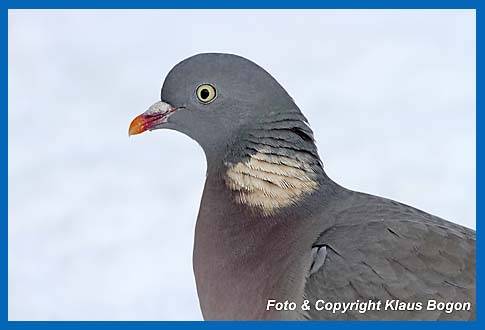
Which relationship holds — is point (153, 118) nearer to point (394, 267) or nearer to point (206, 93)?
point (206, 93)

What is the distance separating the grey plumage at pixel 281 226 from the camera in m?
3.48

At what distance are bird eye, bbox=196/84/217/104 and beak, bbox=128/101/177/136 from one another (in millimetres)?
125

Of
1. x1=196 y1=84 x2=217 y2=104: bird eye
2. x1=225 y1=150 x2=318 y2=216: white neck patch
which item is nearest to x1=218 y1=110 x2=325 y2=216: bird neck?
x1=225 y1=150 x2=318 y2=216: white neck patch

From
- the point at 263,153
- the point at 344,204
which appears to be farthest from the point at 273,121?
the point at 344,204

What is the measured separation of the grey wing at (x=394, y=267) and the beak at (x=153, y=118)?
32.5 inches

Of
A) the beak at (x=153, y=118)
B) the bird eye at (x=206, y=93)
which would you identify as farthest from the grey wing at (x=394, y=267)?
the beak at (x=153, y=118)

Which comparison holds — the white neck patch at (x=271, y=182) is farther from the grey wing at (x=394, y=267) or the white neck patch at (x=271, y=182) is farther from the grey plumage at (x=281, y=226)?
the grey wing at (x=394, y=267)

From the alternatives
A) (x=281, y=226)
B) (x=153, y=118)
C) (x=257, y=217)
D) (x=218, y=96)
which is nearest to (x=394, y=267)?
(x=281, y=226)

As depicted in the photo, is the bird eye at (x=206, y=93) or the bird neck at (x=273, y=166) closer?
the bird neck at (x=273, y=166)

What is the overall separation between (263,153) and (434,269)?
0.78 meters

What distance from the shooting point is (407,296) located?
3449 mm

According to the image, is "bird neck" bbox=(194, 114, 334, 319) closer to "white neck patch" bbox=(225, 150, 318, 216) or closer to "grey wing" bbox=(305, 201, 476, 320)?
"white neck patch" bbox=(225, 150, 318, 216)

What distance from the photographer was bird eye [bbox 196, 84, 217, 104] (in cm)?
393

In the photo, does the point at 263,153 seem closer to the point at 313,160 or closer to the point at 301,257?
the point at 313,160
